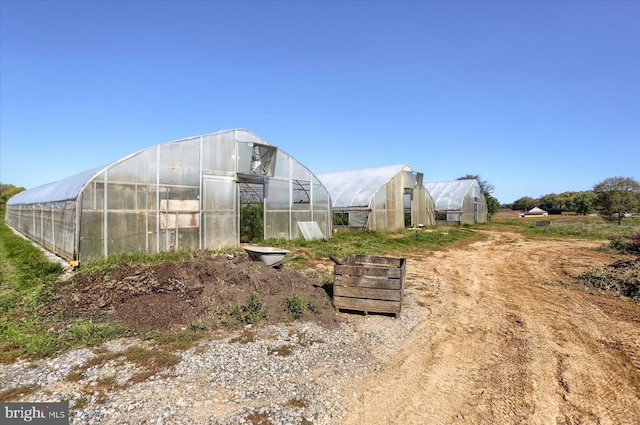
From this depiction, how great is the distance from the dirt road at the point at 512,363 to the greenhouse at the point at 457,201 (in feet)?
91.9

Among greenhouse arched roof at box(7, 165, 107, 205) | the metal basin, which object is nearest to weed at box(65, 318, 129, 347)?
the metal basin

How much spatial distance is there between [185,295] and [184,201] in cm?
836

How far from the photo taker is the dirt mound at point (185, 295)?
23.7ft

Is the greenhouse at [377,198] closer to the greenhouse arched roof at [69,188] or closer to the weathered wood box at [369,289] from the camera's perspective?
the greenhouse arched roof at [69,188]

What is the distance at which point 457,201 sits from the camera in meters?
37.7

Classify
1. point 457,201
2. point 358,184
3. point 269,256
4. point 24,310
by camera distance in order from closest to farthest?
point 24,310 < point 269,256 < point 358,184 < point 457,201

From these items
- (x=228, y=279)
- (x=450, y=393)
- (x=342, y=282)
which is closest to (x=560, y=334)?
(x=450, y=393)

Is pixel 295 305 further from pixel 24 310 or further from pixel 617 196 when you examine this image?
pixel 617 196

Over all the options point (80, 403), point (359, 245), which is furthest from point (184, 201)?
point (80, 403)

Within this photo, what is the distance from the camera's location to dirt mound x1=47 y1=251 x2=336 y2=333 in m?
7.23

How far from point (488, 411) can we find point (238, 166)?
50.6 ft

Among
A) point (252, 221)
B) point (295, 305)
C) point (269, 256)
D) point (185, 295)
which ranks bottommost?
point (295, 305)

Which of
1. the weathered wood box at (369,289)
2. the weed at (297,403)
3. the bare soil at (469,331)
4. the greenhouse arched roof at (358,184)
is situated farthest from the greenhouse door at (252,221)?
the weed at (297,403)

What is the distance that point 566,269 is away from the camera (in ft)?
43.9
